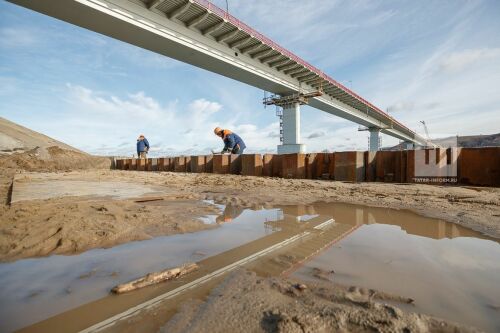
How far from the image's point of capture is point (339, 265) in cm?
195

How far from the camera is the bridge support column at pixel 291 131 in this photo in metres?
23.1

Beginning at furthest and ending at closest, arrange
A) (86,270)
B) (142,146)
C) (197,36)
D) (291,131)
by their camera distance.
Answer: (291,131) → (142,146) → (197,36) → (86,270)

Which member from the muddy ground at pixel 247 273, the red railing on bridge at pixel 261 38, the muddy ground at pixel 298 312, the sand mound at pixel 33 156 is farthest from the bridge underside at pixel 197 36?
the muddy ground at pixel 298 312

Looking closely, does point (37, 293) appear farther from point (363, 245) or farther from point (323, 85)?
point (323, 85)

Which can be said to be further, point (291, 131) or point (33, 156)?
point (291, 131)

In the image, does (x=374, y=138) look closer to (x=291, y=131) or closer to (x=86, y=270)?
(x=291, y=131)

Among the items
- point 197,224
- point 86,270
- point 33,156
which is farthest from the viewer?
point 33,156

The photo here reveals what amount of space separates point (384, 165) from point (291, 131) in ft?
52.9

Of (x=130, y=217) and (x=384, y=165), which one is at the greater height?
(x=384, y=165)

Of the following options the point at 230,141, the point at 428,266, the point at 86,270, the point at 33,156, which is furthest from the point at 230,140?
the point at 33,156

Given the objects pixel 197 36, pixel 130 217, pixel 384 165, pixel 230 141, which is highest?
pixel 197 36

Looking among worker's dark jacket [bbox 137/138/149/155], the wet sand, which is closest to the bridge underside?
worker's dark jacket [bbox 137/138/149/155]

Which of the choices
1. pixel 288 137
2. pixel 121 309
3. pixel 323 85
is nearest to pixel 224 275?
pixel 121 309

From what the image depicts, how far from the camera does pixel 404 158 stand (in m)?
7.63
